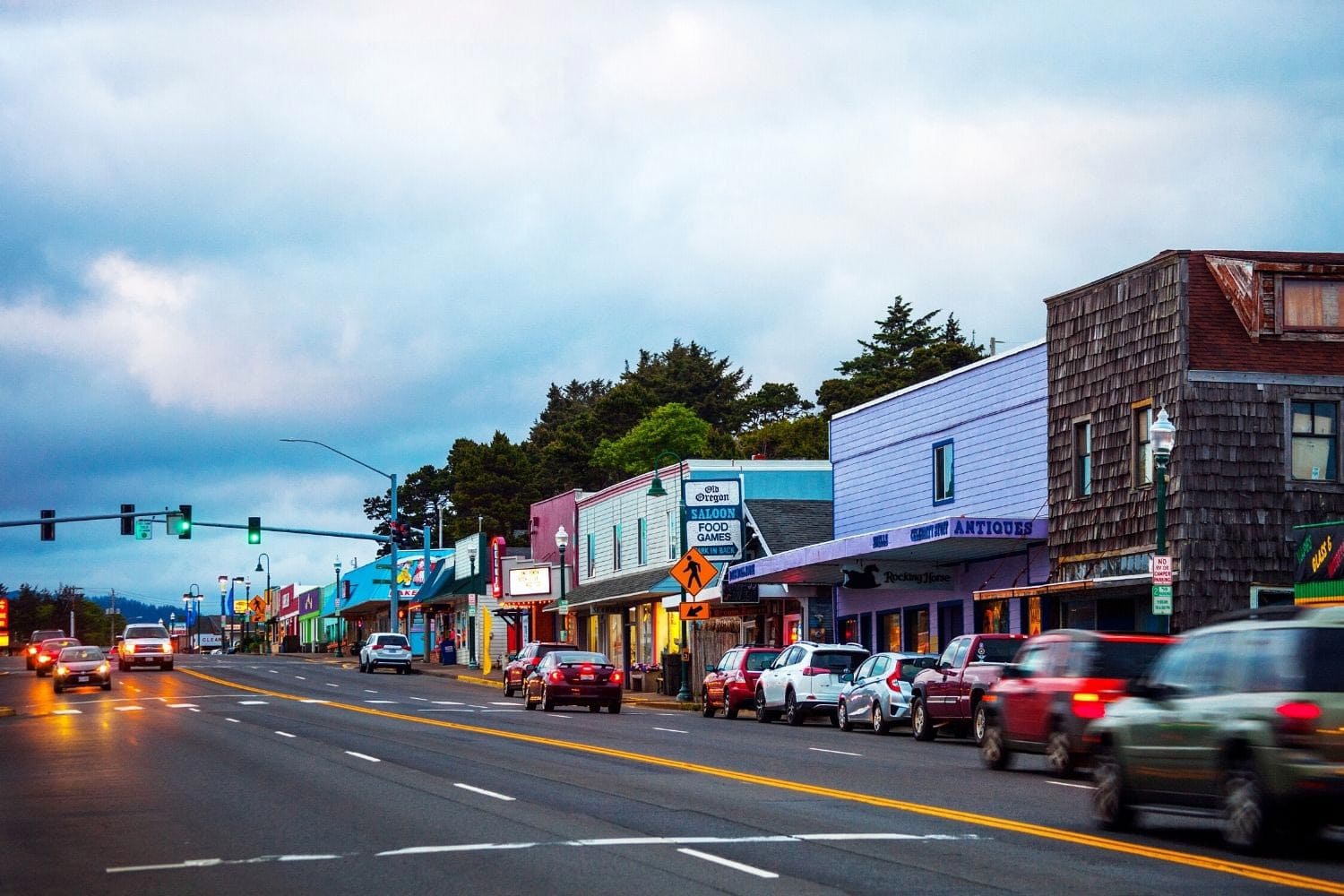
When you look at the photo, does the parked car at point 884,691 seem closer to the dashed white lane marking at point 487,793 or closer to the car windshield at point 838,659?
the car windshield at point 838,659

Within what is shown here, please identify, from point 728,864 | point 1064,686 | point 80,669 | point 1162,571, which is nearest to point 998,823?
point 728,864

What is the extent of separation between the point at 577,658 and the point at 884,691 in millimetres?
12457

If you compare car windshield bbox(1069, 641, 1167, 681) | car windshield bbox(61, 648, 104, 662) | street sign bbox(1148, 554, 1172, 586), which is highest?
street sign bbox(1148, 554, 1172, 586)

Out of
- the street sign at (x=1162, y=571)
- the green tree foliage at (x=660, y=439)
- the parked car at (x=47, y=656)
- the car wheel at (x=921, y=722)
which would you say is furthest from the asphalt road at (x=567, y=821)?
the green tree foliage at (x=660, y=439)

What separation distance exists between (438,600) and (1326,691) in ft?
261

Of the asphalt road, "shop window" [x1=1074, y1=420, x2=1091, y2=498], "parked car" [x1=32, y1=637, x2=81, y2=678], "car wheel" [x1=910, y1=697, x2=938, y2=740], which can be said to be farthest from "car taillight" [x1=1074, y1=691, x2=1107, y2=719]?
"parked car" [x1=32, y1=637, x2=81, y2=678]

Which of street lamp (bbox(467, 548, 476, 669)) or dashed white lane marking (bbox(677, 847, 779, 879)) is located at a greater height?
dashed white lane marking (bbox(677, 847, 779, 879))

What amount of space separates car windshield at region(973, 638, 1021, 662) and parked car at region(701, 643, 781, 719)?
11.5 m

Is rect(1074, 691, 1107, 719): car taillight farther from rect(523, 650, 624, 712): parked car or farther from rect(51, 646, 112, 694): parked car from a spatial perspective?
rect(51, 646, 112, 694): parked car

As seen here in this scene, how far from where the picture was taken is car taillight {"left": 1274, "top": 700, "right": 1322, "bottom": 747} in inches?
509

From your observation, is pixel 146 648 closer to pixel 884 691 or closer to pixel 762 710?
pixel 762 710

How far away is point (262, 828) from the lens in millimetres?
16469

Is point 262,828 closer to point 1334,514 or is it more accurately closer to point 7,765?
point 7,765

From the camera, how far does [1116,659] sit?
22016 mm
